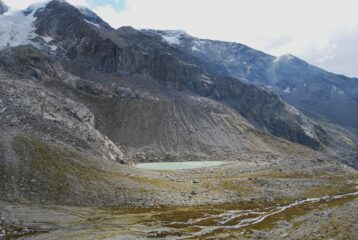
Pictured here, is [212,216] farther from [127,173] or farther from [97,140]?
[97,140]

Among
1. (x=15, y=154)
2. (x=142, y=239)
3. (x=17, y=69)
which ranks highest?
(x=17, y=69)

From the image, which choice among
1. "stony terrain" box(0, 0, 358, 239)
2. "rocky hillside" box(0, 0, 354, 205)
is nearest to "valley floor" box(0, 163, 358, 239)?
"stony terrain" box(0, 0, 358, 239)

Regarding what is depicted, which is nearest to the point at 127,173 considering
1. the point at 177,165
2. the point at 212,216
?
the point at 212,216

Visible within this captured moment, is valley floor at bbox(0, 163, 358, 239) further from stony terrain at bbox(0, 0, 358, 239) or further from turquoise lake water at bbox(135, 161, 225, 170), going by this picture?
turquoise lake water at bbox(135, 161, 225, 170)

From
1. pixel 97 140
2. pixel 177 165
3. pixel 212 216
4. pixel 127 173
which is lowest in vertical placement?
pixel 212 216

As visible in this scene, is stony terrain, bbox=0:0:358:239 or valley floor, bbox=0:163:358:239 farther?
stony terrain, bbox=0:0:358:239

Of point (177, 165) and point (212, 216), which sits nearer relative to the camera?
point (212, 216)

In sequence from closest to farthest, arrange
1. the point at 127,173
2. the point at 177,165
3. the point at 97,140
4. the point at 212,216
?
the point at 212,216 < the point at 127,173 < the point at 97,140 < the point at 177,165

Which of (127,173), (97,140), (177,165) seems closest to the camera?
(127,173)

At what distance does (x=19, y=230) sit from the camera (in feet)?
209

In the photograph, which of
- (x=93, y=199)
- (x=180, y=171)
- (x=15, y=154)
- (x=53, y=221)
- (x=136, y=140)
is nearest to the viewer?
(x=53, y=221)

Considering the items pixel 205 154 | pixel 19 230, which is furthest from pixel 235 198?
pixel 205 154

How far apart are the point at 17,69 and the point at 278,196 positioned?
109 m

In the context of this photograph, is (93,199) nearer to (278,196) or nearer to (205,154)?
(278,196)
